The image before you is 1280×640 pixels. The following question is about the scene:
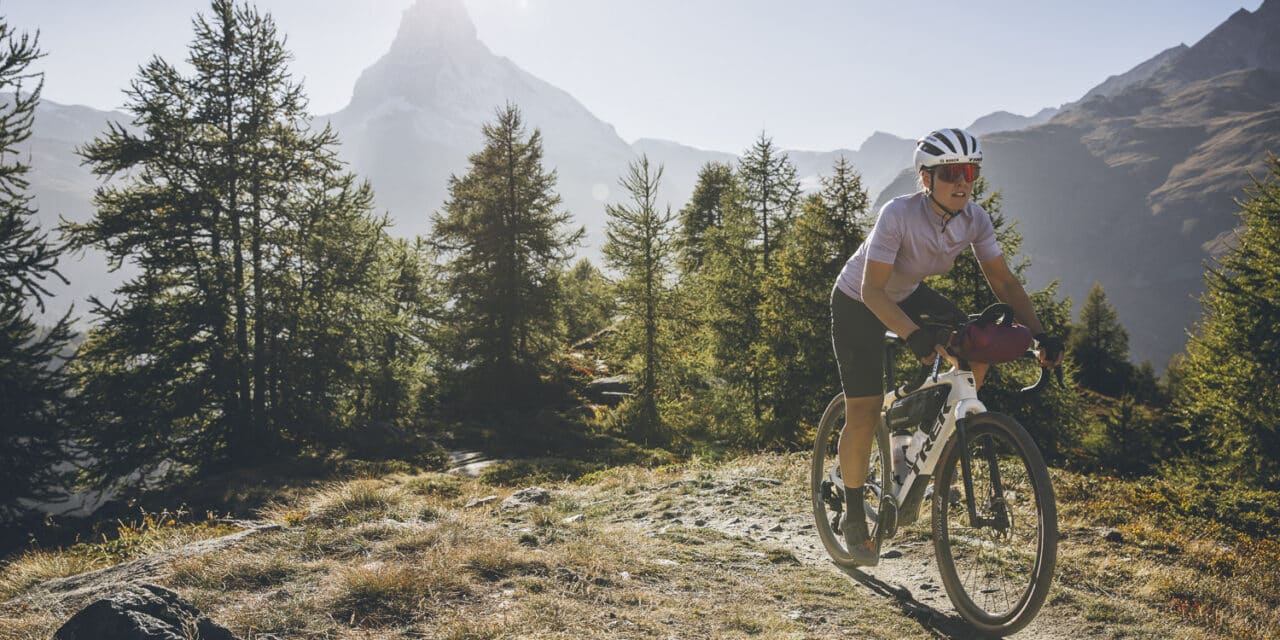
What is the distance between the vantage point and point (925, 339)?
3500 mm

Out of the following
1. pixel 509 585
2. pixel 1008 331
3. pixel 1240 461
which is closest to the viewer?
pixel 1008 331

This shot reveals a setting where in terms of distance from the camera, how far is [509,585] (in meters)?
3.97

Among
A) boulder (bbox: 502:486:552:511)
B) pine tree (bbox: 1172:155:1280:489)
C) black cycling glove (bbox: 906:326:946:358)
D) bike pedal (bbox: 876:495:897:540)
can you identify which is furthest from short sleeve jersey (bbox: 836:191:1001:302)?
pine tree (bbox: 1172:155:1280:489)

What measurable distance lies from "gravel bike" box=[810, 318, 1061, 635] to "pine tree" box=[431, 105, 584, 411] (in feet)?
78.8

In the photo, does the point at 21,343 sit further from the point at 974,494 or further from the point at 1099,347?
the point at 1099,347

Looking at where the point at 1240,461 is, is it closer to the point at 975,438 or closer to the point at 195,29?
the point at 975,438

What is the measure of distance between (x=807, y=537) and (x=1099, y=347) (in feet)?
209

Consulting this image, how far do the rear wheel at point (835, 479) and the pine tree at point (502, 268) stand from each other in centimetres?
2273

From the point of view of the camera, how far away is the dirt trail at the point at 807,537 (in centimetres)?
388

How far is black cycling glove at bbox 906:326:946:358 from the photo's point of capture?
11.4ft

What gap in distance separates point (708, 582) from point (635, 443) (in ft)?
62.4

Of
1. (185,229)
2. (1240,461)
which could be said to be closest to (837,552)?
(1240,461)

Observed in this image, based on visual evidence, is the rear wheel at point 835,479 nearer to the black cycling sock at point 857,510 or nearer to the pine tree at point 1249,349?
the black cycling sock at point 857,510

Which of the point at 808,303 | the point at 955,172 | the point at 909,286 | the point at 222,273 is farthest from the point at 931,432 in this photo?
the point at 222,273
